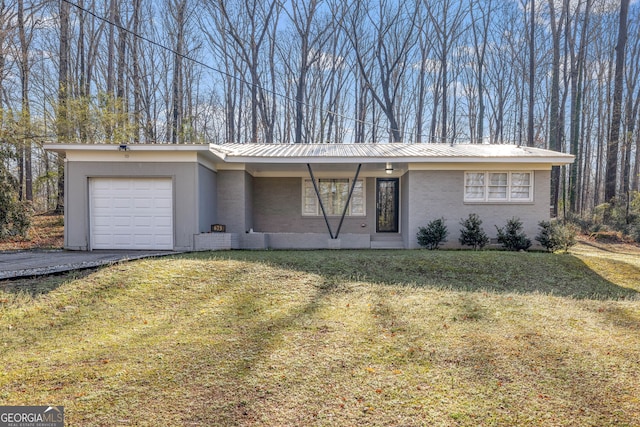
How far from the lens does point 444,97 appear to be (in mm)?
22781

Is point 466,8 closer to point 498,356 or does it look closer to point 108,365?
point 498,356

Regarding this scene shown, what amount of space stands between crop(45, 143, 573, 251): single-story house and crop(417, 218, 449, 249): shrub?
1.14 feet

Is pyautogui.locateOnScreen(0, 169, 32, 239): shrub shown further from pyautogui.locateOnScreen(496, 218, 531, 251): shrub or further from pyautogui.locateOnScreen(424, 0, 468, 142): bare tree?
pyautogui.locateOnScreen(424, 0, 468, 142): bare tree

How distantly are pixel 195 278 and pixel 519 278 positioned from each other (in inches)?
247

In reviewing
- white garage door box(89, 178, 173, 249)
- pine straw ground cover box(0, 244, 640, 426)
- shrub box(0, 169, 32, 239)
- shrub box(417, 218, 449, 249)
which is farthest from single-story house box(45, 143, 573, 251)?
pine straw ground cover box(0, 244, 640, 426)

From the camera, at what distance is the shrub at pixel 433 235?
1007cm

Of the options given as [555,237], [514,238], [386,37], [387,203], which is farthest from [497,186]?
[386,37]

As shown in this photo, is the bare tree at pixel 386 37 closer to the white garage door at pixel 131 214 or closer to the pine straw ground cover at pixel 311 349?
the white garage door at pixel 131 214

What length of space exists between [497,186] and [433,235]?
2581 millimetres

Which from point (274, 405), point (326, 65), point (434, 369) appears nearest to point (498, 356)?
point (434, 369)

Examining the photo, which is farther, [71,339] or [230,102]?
[230,102]

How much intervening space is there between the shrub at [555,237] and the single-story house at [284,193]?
45cm

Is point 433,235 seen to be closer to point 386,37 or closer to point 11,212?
point 11,212

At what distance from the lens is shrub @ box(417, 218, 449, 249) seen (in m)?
10.1
